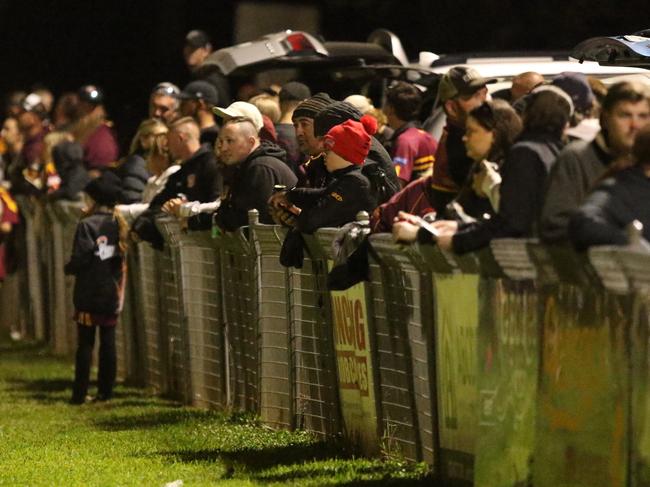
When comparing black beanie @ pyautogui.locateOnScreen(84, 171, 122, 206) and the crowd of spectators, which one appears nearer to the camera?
the crowd of spectators

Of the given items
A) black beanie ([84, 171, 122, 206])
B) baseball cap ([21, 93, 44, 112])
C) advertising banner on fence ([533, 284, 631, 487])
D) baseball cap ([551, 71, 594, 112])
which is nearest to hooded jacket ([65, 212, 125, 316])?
black beanie ([84, 171, 122, 206])

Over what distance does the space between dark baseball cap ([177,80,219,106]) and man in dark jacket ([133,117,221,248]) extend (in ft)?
5.02

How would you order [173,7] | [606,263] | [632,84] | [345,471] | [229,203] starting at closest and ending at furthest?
[606,263]
[632,84]
[345,471]
[229,203]
[173,7]

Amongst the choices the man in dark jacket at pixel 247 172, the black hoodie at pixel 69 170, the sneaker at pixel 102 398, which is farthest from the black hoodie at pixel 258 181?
the black hoodie at pixel 69 170

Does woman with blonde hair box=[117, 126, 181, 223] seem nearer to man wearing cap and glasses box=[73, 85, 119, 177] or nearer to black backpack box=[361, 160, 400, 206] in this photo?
man wearing cap and glasses box=[73, 85, 119, 177]

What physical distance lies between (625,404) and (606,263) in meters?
0.54

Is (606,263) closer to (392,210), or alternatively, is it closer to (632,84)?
(632,84)

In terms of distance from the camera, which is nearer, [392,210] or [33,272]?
[392,210]

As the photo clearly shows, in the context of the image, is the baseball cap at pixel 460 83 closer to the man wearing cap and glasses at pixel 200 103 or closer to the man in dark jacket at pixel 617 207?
the man in dark jacket at pixel 617 207

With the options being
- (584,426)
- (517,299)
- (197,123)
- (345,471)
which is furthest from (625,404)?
(197,123)

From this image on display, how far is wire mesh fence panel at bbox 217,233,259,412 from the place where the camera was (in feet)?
43.6

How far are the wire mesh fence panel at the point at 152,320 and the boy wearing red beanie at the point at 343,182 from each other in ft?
14.4

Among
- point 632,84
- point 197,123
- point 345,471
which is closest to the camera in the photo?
point 632,84

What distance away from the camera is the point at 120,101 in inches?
1310
